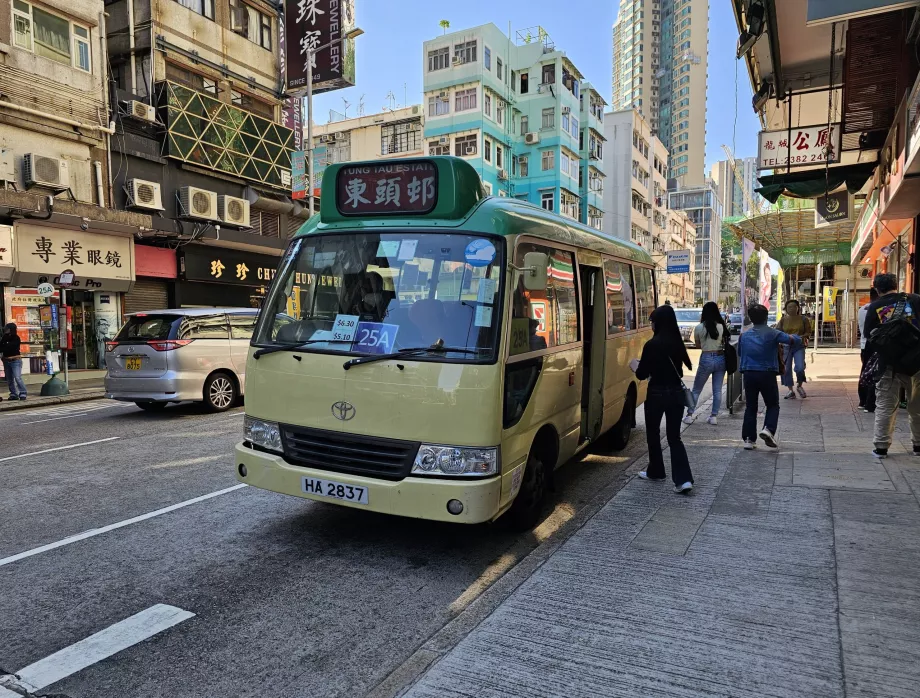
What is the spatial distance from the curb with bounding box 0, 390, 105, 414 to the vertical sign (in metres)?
12.9

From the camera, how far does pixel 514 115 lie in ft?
148

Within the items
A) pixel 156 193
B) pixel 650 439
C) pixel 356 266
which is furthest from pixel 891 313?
pixel 156 193

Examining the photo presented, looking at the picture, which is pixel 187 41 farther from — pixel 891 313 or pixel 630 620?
pixel 630 620

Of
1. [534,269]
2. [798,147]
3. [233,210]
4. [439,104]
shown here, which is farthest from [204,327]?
[439,104]

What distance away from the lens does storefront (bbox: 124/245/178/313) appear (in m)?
19.1

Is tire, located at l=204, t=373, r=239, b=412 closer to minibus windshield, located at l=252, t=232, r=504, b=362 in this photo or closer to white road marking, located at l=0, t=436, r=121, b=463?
white road marking, located at l=0, t=436, r=121, b=463

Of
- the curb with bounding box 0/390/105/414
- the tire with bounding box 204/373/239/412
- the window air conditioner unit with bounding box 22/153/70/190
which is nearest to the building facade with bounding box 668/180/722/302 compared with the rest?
the window air conditioner unit with bounding box 22/153/70/190

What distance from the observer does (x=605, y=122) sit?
6103 centimetres

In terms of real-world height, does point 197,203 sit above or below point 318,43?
below

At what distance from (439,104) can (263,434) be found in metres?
41.8

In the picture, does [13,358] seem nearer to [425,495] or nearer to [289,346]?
[289,346]

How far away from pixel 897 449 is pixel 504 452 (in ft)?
18.0

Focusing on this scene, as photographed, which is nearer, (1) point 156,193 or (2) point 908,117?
(2) point 908,117

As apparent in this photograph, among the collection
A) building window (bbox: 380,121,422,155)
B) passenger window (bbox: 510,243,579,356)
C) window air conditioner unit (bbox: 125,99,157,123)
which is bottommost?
passenger window (bbox: 510,243,579,356)
